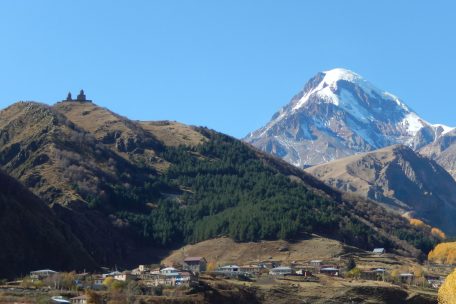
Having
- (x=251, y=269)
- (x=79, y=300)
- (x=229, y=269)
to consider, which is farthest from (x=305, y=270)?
(x=79, y=300)

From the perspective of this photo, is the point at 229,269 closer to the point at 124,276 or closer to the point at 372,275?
the point at 124,276

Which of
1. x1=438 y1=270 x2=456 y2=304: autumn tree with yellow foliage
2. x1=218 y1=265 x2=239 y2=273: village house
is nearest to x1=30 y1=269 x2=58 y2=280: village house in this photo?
x1=218 y1=265 x2=239 y2=273: village house

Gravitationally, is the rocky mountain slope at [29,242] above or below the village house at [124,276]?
above

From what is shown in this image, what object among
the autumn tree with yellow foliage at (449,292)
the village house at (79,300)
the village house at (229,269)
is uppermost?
the village house at (229,269)

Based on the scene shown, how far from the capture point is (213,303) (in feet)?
506

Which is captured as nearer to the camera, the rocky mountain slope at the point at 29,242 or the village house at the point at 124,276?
the village house at the point at 124,276

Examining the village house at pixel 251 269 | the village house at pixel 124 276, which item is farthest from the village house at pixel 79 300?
the village house at pixel 251 269

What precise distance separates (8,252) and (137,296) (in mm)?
46070

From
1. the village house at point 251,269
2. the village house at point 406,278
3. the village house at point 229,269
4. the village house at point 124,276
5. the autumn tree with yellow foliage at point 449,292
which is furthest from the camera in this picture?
the village house at point 406,278

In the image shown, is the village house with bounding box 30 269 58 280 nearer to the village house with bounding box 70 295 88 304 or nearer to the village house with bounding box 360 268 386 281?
the village house with bounding box 70 295 88 304

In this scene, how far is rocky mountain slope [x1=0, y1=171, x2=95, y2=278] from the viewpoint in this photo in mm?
180000

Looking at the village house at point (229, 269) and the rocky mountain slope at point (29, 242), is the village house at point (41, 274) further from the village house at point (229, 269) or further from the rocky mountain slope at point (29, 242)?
the village house at point (229, 269)

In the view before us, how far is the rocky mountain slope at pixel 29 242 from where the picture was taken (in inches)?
7087

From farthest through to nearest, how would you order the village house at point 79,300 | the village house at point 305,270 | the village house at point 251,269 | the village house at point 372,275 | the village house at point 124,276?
1. the village house at point 372,275
2. the village house at point 251,269
3. the village house at point 305,270
4. the village house at point 124,276
5. the village house at point 79,300
